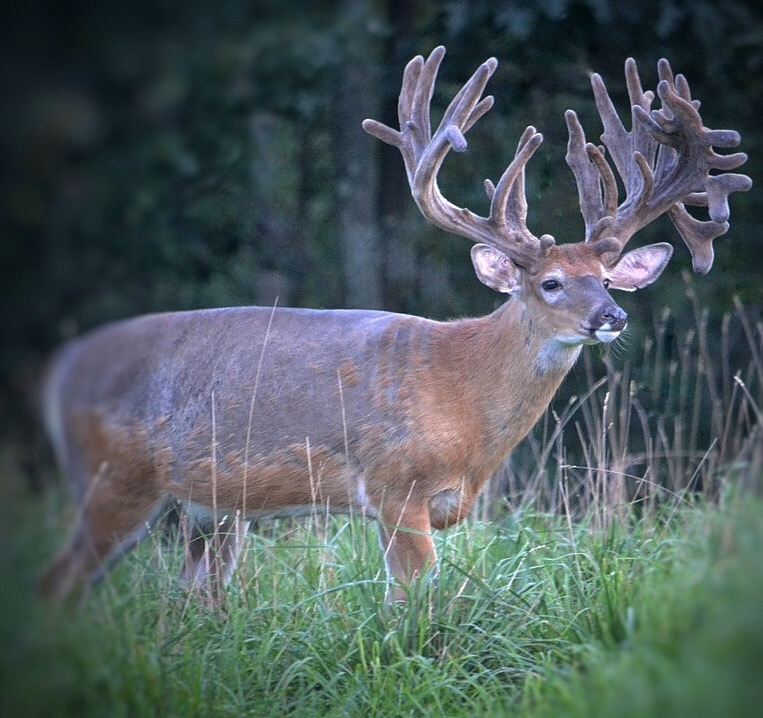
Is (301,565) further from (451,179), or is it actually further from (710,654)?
(451,179)

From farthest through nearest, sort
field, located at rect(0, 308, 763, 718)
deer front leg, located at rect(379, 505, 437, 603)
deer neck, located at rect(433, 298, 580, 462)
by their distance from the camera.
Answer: deer neck, located at rect(433, 298, 580, 462) → deer front leg, located at rect(379, 505, 437, 603) → field, located at rect(0, 308, 763, 718)

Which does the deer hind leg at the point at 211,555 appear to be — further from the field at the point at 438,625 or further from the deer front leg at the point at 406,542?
the deer front leg at the point at 406,542

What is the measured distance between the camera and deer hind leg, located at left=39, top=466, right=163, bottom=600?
13.1ft

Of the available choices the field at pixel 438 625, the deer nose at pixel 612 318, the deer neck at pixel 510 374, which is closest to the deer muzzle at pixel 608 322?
the deer nose at pixel 612 318

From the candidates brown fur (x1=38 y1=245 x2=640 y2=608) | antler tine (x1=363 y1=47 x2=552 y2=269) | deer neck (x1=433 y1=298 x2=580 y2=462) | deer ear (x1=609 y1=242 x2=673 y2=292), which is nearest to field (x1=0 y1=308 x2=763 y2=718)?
brown fur (x1=38 y1=245 x2=640 y2=608)

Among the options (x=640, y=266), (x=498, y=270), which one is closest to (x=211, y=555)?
(x=498, y=270)

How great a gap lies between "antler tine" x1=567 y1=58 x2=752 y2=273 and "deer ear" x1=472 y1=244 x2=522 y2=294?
0.45 meters

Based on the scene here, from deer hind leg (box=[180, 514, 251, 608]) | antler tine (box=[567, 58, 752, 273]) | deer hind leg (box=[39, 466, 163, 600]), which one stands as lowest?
deer hind leg (box=[180, 514, 251, 608])

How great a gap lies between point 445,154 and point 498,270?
2.13 ft

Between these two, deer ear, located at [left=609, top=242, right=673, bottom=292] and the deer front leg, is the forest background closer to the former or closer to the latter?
the deer front leg

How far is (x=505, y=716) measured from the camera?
14.0 feet

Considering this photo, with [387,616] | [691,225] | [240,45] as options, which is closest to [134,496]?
[387,616]

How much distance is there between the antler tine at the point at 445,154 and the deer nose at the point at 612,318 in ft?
1.64

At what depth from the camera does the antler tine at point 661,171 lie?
598 centimetres
